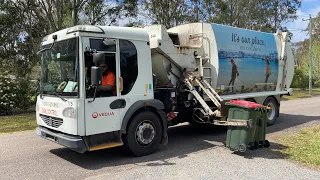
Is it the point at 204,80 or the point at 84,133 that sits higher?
the point at 204,80

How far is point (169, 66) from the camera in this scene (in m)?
8.04

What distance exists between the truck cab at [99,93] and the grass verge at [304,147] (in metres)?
2.99

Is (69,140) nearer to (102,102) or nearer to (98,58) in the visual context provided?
(102,102)

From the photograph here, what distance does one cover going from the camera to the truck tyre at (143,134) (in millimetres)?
6570

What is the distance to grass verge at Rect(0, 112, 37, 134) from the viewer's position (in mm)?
10847

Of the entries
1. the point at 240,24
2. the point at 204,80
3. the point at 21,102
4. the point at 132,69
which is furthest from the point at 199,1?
the point at 132,69

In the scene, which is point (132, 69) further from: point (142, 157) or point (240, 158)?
point (240, 158)

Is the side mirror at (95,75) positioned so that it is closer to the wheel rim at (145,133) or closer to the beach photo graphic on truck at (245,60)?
the wheel rim at (145,133)

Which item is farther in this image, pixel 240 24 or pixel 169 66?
pixel 240 24

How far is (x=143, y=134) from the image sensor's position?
6.77 meters

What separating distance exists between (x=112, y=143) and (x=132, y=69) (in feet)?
5.33

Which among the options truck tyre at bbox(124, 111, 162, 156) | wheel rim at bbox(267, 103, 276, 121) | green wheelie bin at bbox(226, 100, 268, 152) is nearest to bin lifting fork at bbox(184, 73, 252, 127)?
green wheelie bin at bbox(226, 100, 268, 152)

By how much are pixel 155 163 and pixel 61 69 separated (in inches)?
108

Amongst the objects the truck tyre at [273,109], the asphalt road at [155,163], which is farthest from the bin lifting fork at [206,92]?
the truck tyre at [273,109]
